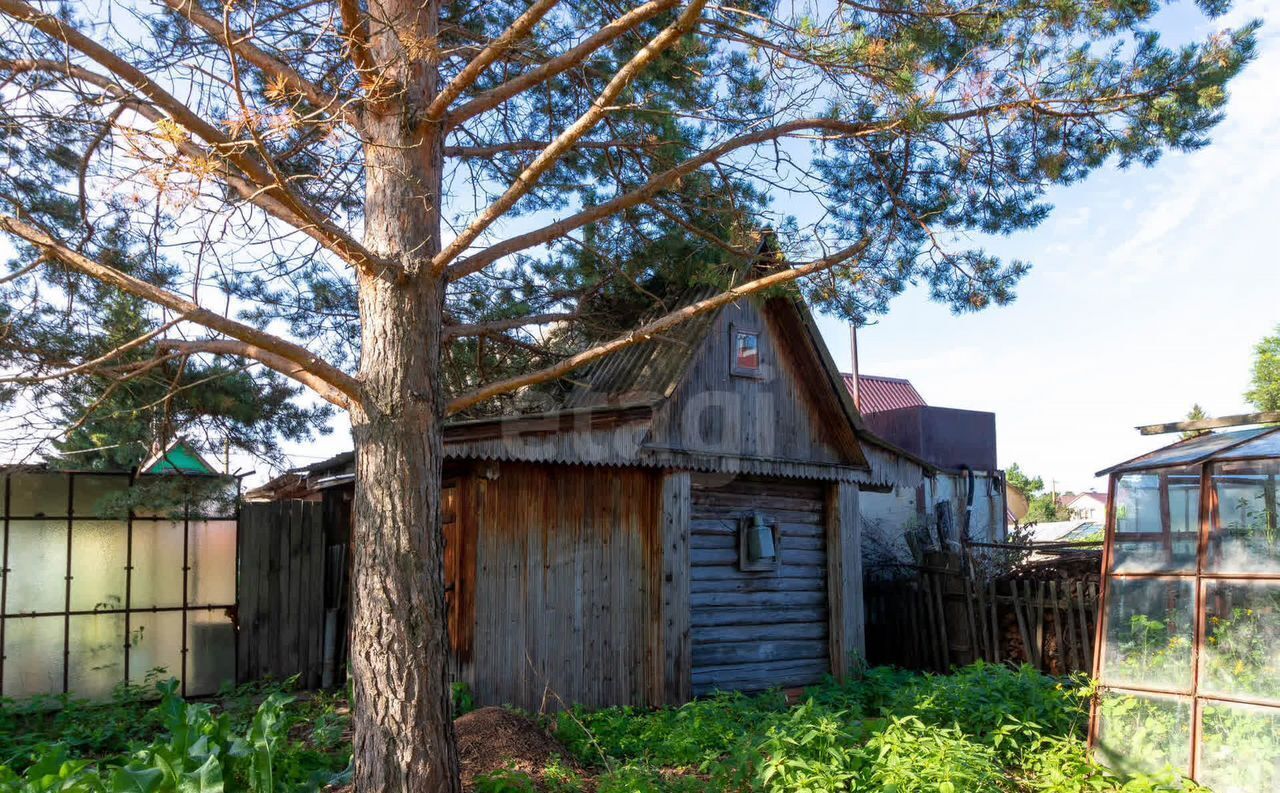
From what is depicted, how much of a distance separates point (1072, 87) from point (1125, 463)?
10.2ft

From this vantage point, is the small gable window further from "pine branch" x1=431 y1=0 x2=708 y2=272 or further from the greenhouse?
"pine branch" x1=431 y1=0 x2=708 y2=272

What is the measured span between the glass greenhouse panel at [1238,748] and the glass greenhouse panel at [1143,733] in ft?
0.45

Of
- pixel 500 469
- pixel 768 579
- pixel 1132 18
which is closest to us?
pixel 1132 18

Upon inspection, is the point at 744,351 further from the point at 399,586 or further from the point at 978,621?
the point at 399,586

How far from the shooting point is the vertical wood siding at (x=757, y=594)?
38.7 feet

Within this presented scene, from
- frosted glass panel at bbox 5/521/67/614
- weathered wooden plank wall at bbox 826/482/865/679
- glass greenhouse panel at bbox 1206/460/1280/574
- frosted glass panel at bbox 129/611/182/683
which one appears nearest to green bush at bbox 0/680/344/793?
frosted glass panel at bbox 5/521/67/614

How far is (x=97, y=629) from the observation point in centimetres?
1019

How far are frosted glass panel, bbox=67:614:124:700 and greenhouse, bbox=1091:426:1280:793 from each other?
30.8 feet

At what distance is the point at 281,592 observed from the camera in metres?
11.2

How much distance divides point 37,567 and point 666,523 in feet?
21.5

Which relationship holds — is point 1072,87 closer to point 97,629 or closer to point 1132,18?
point 1132,18

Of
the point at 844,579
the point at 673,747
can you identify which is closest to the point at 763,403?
the point at 844,579

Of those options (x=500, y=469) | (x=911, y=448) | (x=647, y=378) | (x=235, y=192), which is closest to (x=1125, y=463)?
(x=647, y=378)

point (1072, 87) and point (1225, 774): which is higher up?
point (1072, 87)
